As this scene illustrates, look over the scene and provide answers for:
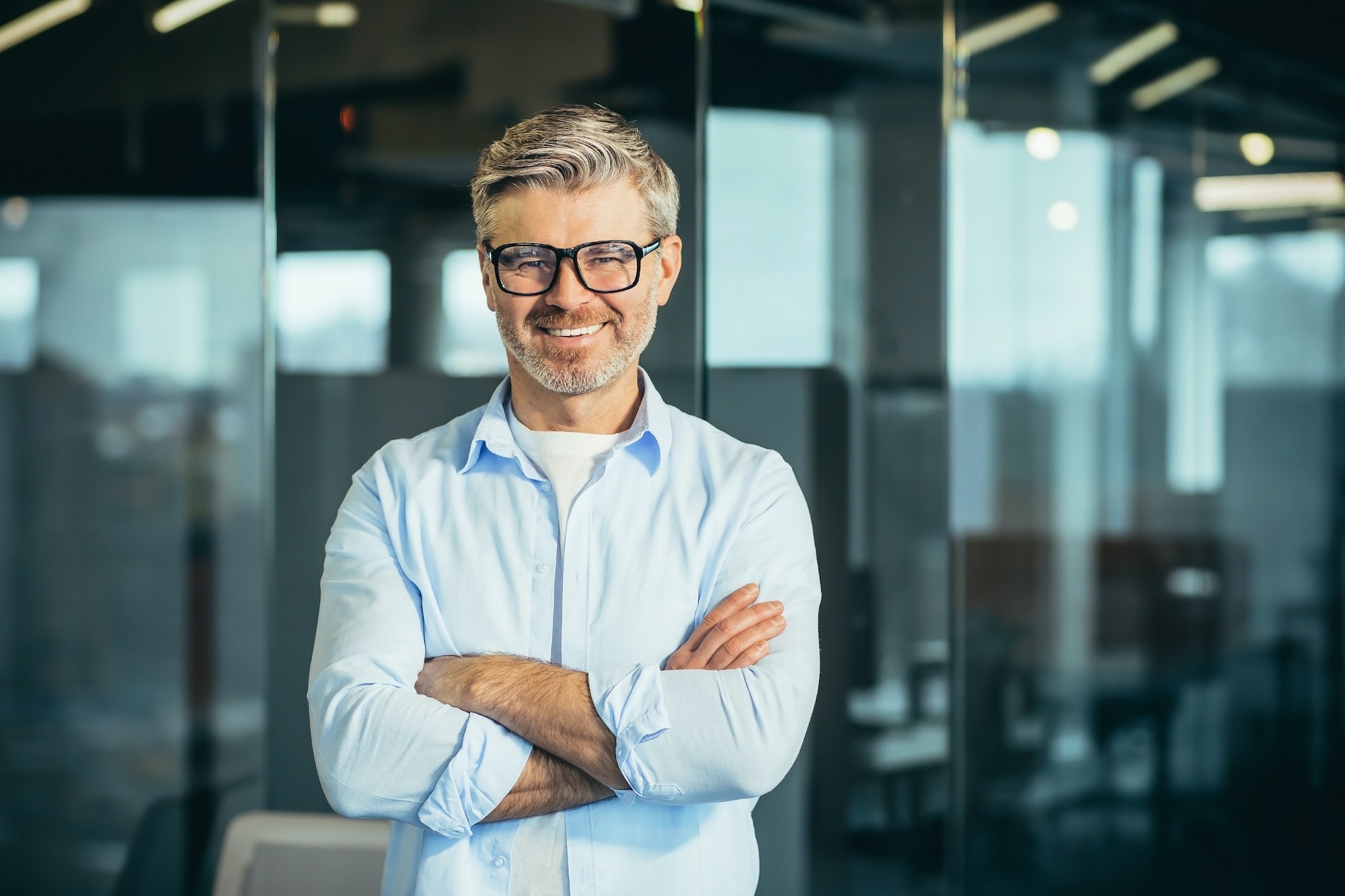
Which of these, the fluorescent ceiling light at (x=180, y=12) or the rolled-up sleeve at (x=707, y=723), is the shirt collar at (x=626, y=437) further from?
the fluorescent ceiling light at (x=180, y=12)

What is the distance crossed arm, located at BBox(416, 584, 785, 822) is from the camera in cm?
150

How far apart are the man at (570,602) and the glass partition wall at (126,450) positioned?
177 centimetres

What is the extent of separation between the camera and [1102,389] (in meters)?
3.63

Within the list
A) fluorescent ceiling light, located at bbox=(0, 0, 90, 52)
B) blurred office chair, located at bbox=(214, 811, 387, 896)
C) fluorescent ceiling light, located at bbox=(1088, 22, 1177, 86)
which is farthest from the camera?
fluorescent ceiling light, located at bbox=(1088, 22, 1177, 86)

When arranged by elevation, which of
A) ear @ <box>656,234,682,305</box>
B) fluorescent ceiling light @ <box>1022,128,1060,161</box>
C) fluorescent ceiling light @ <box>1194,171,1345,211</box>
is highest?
fluorescent ceiling light @ <box>1022,128,1060,161</box>

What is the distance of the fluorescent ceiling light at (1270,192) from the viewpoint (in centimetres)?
362

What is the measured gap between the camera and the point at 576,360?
168cm

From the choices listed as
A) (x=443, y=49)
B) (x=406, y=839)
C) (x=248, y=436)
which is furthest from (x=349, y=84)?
(x=406, y=839)

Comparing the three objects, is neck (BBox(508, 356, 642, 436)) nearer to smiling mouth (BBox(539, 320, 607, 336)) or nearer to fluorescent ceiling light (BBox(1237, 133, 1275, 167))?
smiling mouth (BBox(539, 320, 607, 336))

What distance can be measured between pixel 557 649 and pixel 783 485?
1.47 ft

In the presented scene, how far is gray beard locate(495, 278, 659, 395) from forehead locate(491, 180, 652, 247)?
0.12 m

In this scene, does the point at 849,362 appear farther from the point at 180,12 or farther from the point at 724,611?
the point at 180,12

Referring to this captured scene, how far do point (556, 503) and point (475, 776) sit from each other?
448mm

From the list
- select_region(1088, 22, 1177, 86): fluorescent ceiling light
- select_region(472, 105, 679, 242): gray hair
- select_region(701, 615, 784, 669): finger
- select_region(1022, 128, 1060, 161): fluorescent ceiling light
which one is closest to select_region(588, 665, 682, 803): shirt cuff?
select_region(701, 615, 784, 669): finger
